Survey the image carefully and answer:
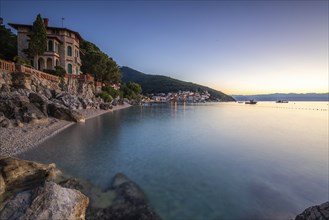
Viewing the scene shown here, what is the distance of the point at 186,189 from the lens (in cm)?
Result: 966

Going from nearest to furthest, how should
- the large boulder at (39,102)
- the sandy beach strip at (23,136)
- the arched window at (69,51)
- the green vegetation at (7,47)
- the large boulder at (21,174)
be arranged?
the large boulder at (21,174) < the sandy beach strip at (23,136) < the large boulder at (39,102) < the green vegetation at (7,47) < the arched window at (69,51)

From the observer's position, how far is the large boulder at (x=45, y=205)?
4797 mm

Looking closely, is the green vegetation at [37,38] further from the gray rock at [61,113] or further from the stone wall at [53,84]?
the gray rock at [61,113]

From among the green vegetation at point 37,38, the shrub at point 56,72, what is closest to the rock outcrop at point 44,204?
the shrub at point 56,72

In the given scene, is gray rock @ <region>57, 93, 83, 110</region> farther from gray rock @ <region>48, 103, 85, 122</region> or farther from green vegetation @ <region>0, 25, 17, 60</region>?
green vegetation @ <region>0, 25, 17, 60</region>

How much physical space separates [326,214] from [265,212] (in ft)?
9.85

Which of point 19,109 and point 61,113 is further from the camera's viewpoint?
point 61,113

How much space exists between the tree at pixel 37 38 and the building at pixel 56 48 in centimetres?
207

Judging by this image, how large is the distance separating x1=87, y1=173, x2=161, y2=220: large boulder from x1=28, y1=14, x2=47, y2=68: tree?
37.2 meters

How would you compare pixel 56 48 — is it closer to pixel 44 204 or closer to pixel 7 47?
pixel 7 47

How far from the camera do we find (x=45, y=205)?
496cm

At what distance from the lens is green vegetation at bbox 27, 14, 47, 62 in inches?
1366

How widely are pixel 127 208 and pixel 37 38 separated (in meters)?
39.8

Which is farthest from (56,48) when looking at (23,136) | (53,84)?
(23,136)
